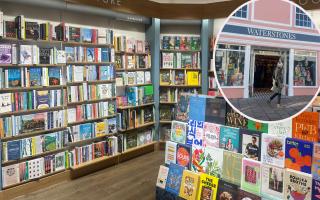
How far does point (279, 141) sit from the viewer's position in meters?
2.10

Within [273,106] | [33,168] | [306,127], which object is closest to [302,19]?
[273,106]

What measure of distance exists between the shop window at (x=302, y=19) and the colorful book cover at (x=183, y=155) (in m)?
1.83

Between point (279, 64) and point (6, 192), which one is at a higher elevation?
point (279, 64)

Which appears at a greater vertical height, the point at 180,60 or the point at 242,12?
the point at 180,60

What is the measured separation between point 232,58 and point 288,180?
144 cm

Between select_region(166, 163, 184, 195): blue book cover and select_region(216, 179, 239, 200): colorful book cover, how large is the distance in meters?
0.44

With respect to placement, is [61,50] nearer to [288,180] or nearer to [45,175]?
[45,175]

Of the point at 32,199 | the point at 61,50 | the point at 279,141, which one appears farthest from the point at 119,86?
the point at 279,141

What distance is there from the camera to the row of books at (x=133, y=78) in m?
5.17

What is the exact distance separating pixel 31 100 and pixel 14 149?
0.68 m

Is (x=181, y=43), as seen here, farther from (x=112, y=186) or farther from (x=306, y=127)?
(x=306, y=127)

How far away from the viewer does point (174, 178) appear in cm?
282

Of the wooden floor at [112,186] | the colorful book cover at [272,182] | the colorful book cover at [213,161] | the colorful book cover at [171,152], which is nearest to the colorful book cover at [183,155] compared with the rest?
the colorful book cover at [171,152]

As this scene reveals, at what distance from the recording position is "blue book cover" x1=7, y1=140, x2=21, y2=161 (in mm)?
3627
